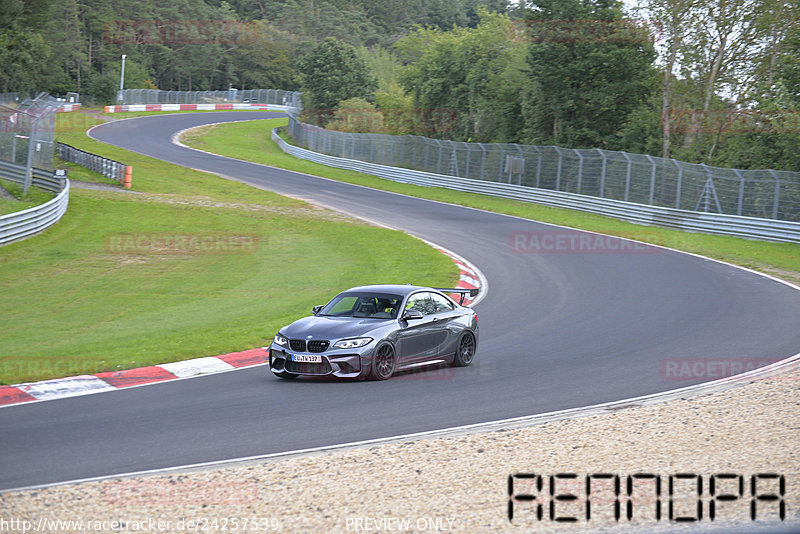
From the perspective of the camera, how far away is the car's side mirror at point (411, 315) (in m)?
12.7

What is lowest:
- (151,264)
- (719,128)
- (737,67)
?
(151,264)

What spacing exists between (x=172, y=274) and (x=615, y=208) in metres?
20.7

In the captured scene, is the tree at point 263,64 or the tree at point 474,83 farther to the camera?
the tree at point 263,64

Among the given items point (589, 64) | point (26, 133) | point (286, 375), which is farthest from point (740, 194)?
point (26, 133)

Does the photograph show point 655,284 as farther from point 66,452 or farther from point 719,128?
point 719,128

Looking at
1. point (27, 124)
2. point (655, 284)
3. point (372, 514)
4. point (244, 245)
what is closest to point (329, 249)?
point (244, 245)

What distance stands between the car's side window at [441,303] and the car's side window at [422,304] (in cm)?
10

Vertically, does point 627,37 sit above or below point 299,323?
above

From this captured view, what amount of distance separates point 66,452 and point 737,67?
4166 cm

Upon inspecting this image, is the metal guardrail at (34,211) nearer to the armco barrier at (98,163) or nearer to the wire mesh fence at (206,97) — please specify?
the armco barrier at (98,163)

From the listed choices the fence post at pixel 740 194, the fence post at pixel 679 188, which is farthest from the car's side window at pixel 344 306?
the fence post at pixel 679 188

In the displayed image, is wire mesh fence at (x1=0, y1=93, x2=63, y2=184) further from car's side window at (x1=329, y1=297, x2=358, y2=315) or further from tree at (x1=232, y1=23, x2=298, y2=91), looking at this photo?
tree at (x1=232, y1=23, x2=298, y2=91)

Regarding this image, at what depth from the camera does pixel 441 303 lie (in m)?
13.8

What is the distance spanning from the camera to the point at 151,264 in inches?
923
